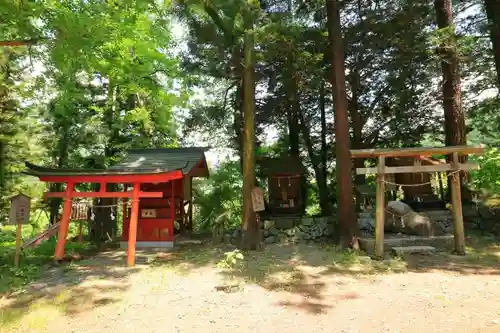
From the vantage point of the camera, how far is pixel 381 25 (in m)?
11.9

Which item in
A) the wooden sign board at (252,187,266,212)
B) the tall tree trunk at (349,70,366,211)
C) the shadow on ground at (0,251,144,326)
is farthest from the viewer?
the tall tree trunk at (349,70,366,211)

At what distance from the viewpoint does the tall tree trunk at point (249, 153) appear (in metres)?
10.2

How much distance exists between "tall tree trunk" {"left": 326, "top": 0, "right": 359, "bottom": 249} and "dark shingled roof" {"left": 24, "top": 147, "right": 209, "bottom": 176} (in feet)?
15.9

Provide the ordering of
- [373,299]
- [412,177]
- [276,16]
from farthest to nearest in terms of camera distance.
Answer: [412,177] < [276,16] < [373,299]

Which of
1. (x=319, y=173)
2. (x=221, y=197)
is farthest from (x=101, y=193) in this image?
(x=319, y=173)

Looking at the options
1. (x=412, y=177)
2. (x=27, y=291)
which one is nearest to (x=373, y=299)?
(x=27, y=291)

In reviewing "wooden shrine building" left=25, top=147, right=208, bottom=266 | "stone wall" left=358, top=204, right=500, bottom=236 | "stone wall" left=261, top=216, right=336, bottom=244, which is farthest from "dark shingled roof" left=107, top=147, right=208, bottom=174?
"stone wall" left=358, top=204, right=500, bottom=236

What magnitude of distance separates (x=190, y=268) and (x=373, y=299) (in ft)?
15.1

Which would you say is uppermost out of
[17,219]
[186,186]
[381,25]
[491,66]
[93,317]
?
[381,25]

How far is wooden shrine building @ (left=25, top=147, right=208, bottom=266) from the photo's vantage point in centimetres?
888

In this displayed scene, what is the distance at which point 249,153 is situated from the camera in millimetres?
10492

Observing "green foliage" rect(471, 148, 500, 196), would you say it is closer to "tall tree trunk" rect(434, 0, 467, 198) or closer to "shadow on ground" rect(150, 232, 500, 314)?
"tall tree trunk" rect(434, 0, 467, 198)

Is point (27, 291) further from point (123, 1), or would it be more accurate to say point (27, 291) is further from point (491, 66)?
point (491, 66)

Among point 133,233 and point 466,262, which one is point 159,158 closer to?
point 133,233
